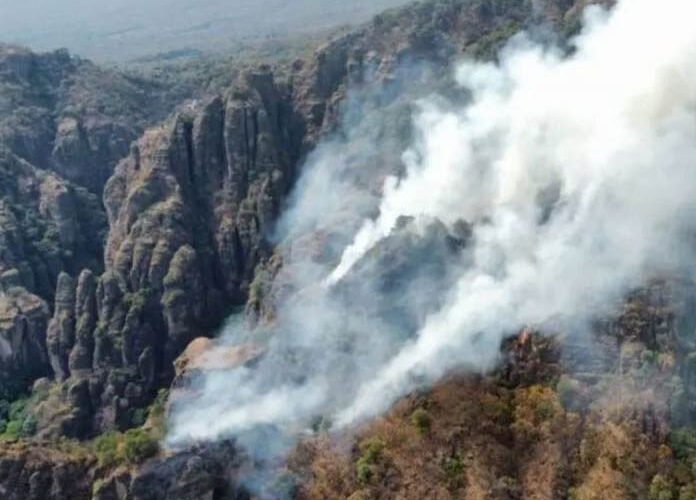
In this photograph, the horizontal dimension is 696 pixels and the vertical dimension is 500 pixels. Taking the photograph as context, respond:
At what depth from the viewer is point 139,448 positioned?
46031 millimetres

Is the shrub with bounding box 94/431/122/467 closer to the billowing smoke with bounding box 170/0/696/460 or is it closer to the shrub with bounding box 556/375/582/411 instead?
the billowing smoke with bounding box 170/0/696/460

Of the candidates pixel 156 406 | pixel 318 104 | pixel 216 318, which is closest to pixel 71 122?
pixel 318 104

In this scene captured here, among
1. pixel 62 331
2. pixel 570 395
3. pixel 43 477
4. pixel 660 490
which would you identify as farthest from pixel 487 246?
pixel 62 331

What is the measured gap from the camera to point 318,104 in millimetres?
88750

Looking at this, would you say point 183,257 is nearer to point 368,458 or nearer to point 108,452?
point 108,452

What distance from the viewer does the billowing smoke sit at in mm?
49812

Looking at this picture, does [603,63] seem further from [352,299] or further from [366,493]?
[366,493]

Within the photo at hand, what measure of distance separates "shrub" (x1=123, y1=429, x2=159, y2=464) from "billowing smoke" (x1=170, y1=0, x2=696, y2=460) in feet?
6.14

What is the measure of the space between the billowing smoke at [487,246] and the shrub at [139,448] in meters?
1.87

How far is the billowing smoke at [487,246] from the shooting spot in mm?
49812

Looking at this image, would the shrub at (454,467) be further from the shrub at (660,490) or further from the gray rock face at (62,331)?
the gray rock face at (62,331)

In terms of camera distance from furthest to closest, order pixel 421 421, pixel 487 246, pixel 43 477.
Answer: pixel 487 246 → pixel 43 477 → pixel 421 421

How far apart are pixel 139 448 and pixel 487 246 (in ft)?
64.8

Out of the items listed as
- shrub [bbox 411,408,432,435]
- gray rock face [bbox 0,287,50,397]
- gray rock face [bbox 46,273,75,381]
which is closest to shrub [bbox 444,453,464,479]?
shrub [bbox 411,408,432,435]
